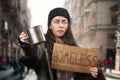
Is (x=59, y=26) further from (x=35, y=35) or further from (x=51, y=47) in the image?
(x=35, y=35)

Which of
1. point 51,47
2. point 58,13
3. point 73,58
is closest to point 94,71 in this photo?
point 73,58

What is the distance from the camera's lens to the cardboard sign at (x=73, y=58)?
137 inches

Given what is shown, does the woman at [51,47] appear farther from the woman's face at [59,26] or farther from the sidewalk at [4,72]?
the sidewalk at [4,72]

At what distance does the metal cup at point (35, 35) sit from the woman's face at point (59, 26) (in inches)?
8.2

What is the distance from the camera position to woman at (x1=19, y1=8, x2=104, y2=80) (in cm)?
336

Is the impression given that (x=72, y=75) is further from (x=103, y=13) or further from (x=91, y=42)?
(x=91, y=42)

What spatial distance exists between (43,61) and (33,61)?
77 millimetres

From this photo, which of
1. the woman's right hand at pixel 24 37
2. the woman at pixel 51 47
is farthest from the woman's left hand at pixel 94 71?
the woman's right hand at pixel 24 37

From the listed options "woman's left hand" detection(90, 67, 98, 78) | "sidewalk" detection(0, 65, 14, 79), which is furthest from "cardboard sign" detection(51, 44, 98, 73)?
"sidewalk" detection(0, 65, 14, 79)

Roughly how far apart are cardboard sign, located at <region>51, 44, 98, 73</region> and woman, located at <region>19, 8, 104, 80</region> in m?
0.04

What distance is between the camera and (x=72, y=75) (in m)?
3.49

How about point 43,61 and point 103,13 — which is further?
point 103,13

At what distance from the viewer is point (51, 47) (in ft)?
11.5

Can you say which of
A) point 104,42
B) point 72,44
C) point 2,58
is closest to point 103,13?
point 104,42
